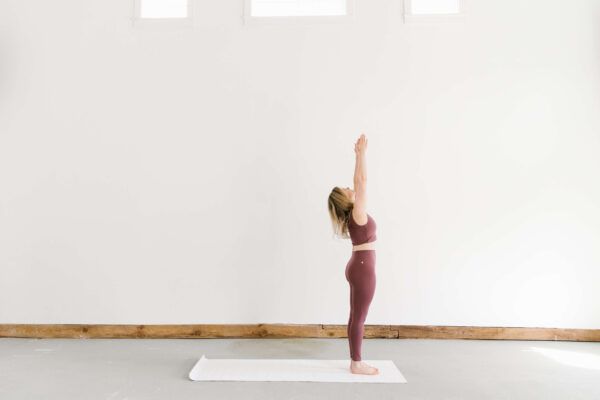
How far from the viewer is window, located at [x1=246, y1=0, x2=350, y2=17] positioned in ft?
13.5

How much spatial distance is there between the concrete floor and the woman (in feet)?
0.94

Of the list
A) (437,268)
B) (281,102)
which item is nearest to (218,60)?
(281,102)

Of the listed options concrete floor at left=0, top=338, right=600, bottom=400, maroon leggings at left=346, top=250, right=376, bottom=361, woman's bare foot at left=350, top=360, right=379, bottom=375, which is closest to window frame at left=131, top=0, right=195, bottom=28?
maroon leggings at left=346, top=250, right=376, bottom=361

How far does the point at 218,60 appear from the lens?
4.10 meters

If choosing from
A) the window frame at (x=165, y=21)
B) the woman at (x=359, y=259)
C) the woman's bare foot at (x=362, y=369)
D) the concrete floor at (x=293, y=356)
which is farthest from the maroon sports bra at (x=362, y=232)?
the window frame at (x=165, y=21)

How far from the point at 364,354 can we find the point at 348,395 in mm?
871

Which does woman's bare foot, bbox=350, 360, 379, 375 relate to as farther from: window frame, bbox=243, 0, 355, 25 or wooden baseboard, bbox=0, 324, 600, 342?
window frame, bbox=243, 0, 355, 25

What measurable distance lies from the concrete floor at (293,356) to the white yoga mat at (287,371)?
67 millimetres

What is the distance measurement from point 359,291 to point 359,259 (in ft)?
0.69

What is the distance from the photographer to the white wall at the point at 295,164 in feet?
12.9

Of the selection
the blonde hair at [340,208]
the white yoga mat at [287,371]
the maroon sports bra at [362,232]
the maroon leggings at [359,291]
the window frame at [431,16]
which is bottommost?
the white yoga mat at [287,371]

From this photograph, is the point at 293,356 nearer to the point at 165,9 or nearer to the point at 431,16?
the point at 431,16

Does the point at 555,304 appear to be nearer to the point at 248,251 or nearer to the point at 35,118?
the point at 248,251

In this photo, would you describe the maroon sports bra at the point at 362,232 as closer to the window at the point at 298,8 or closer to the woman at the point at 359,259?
the woman at the point at 359,259
